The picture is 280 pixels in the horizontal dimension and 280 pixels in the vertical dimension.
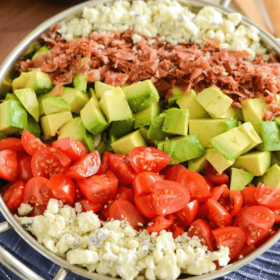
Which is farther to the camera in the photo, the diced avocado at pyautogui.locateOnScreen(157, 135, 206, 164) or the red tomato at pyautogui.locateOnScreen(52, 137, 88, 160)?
the diced avocado at pyautogui.locateOnScreen(157, 135, 206, 164)

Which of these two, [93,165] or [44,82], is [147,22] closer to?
[44,82]

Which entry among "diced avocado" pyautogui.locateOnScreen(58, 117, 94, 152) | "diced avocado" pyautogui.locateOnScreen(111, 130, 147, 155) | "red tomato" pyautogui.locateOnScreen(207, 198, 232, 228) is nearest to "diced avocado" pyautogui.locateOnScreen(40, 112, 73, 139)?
"diced avocado" pyautogui.locateOnScreen(58, 117, 94, 152)

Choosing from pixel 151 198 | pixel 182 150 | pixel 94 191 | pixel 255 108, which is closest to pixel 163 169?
pixel 182 150

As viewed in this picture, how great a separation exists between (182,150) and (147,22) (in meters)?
1.19

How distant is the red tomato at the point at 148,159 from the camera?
5.79 ft

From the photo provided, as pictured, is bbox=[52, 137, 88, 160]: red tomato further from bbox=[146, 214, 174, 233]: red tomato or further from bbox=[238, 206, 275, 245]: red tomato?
bbox=[238, 206, 275, 245]: red tomato

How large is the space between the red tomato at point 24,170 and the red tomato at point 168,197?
32.3 inches

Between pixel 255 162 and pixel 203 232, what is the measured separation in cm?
60

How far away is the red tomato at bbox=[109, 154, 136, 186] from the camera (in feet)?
5.93

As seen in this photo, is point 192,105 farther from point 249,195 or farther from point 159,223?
point 159,223

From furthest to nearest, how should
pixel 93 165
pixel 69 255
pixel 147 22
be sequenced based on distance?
pixel 147 22
pixel 93 165
pixel 69 255

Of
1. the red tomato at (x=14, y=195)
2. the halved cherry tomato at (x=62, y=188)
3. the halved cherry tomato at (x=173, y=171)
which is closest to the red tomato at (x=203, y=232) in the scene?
the halved cherry tomato at (x=173, y=171)

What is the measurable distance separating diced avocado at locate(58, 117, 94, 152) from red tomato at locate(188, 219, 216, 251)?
843 mm

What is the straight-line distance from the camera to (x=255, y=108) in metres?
2.01
